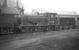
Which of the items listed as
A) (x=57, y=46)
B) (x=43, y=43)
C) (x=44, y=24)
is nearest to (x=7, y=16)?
(x=43, y=43)

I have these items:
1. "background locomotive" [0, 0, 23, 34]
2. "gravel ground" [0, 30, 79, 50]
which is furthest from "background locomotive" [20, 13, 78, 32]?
"gravel ground" [0, 30, 79, 50]

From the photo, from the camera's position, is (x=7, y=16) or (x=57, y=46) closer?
(x=57, y=46)

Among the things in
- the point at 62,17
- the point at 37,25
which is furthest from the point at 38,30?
the point at 62,17

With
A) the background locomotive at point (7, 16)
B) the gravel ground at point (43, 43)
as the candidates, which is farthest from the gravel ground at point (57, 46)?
the background locomotive at point (7, 16)

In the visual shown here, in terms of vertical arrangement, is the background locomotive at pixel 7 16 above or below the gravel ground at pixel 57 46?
above

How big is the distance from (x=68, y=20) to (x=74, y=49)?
11.7 ft

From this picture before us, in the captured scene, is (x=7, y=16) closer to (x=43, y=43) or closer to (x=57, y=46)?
(x=43, y=43)

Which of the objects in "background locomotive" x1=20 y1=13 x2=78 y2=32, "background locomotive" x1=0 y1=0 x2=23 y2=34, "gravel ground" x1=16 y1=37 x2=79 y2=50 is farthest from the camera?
"background locomotive" x1=20 y1=13 x2=78 y2=32

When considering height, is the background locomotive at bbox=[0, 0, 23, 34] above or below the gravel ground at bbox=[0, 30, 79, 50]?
above

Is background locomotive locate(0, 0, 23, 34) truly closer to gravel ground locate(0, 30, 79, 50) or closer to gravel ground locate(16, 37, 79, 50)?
gravel ground locate(0, 30, 79, 50)

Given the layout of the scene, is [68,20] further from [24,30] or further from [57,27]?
[24,30]

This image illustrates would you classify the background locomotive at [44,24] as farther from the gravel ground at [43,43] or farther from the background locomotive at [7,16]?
the gravel ground at [43,43]

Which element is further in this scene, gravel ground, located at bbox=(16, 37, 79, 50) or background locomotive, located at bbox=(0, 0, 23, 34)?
background locomotive, located at bbox=(0, 0, 23, 34)

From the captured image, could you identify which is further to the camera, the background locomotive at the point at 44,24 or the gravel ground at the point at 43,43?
the background locomotive at the point at 44,24
